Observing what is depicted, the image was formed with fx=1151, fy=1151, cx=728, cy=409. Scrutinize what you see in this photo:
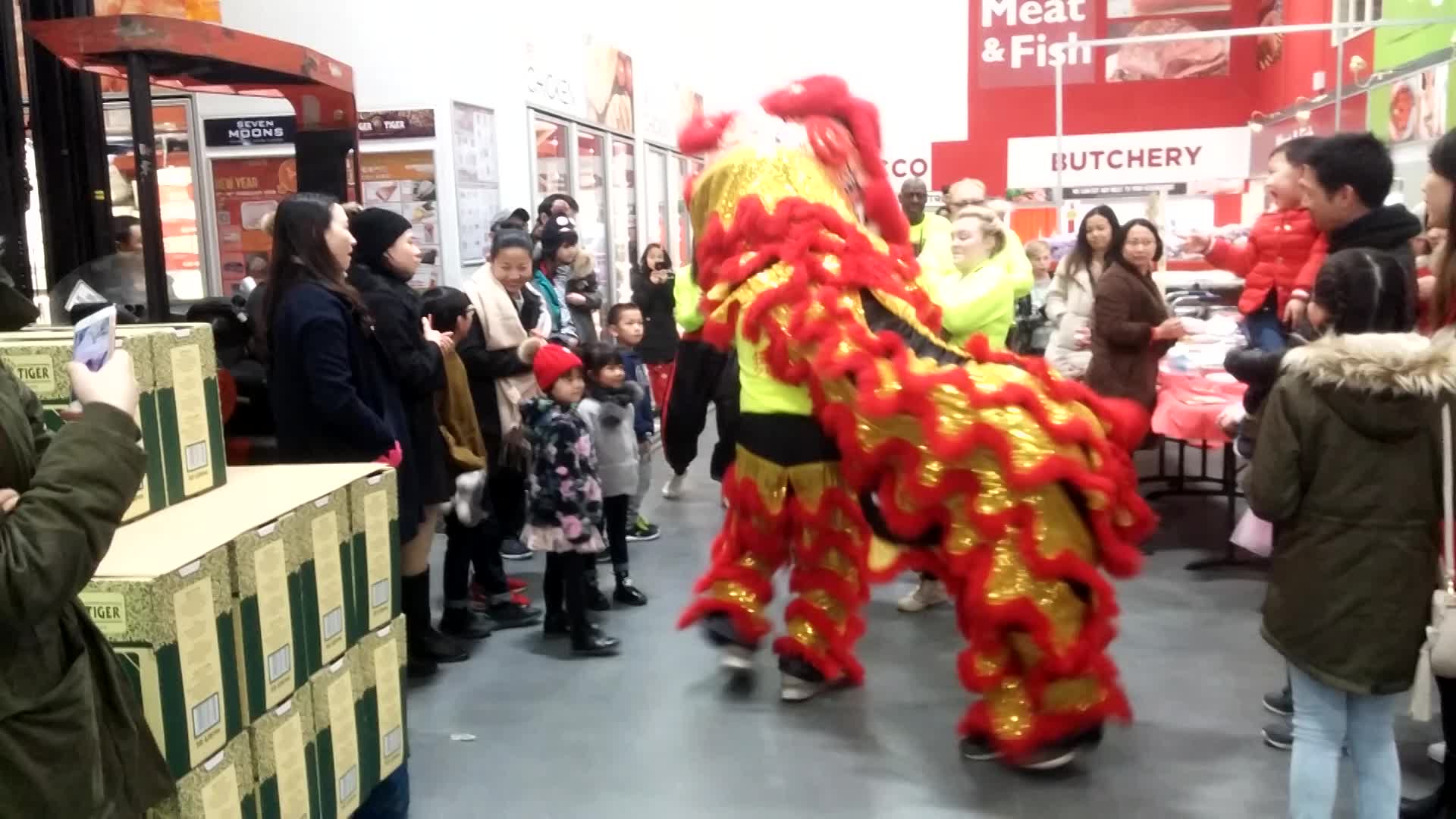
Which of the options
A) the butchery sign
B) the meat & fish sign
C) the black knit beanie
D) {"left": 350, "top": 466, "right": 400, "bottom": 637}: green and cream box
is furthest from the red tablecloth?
the butchery sign

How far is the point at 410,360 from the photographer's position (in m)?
3.19

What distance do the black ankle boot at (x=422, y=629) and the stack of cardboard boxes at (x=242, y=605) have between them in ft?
2.82

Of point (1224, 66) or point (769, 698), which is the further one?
point (1224, 66)

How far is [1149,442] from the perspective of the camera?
15.9 ft

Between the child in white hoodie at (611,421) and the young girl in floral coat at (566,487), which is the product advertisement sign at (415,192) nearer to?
the child in white hoodie at (611,421)

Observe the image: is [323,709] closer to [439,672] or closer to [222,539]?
[222,539]

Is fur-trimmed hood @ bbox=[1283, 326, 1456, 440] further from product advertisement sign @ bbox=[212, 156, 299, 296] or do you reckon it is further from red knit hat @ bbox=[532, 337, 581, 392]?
product advertisement sign @ bbox=[212, 156, 299, 296]

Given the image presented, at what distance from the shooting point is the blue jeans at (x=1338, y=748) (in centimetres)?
219

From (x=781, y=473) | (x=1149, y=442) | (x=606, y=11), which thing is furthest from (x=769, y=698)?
(x=606, y=11)

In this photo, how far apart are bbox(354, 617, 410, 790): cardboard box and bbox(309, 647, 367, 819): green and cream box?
26 millimetres

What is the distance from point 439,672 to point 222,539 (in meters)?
1.66

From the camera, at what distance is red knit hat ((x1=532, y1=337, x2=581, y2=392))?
11.8 feet

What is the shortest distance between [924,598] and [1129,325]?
1351 millimetres

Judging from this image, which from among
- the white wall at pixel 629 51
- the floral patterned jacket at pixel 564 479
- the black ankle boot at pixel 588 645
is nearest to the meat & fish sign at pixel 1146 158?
the white wall at pixel 629 51
